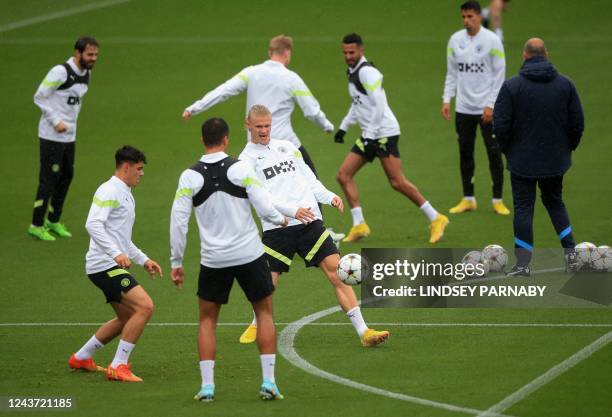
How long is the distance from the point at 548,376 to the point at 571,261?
3.92 meters

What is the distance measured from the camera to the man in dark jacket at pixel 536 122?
544 inches

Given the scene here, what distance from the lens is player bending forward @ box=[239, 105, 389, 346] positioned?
11867mm

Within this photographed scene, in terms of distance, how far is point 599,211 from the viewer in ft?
59.7

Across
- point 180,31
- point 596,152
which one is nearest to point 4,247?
point 596,152

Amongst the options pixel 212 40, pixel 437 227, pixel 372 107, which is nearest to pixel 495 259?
pixel 437 227

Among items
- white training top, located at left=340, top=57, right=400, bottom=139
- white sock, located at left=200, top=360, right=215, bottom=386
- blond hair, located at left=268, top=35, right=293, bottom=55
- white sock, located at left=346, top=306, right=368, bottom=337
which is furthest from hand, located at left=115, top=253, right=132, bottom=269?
white training top, located at left=340, top=57, right=400, bottom=139

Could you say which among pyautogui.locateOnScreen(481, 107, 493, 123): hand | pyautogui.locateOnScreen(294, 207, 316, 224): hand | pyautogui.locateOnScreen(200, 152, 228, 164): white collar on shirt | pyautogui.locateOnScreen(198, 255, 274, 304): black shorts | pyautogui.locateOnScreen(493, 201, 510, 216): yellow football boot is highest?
pyautogui.locateOnScreen(481, 107, 493, 123): hand

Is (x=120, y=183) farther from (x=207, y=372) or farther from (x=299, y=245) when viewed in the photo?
(x=207, y=372)

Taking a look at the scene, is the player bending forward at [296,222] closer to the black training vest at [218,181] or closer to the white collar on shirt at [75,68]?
the black training vest at [218,181]

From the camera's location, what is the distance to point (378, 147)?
16844mm

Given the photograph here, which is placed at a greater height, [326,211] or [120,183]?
[120,183]

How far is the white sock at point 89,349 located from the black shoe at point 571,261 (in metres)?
5.74

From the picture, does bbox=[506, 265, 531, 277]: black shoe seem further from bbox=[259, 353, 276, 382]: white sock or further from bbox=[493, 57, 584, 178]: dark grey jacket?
bbox=[259, 353, 276, 382]: white sock

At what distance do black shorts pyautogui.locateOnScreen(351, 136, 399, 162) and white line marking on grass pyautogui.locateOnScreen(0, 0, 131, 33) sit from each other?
1652 cm
